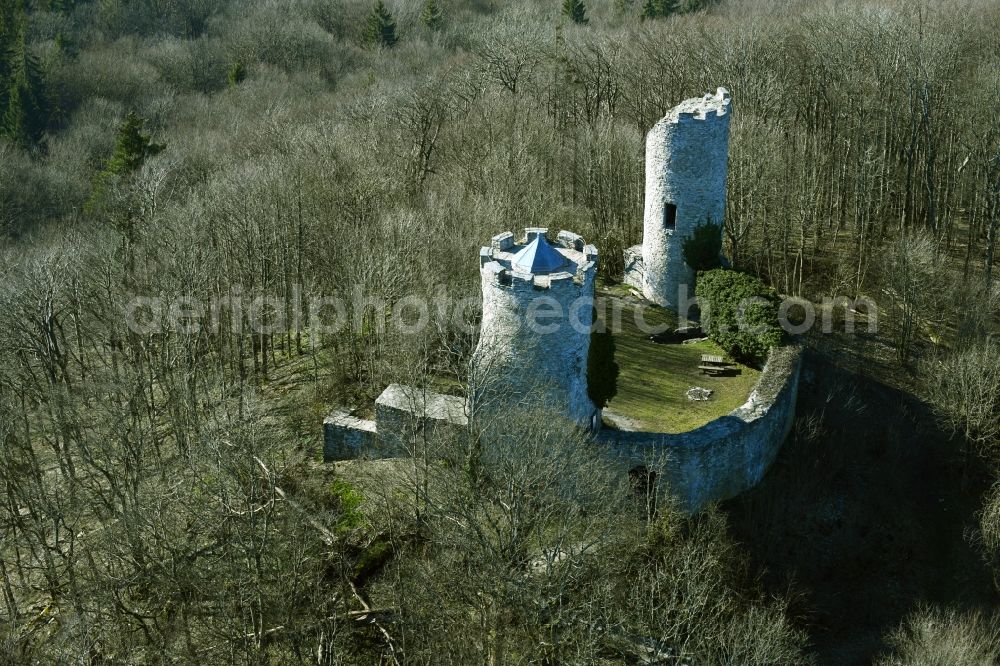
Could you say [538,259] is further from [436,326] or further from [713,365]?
[713,365]

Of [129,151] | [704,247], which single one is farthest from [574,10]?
[704,247]

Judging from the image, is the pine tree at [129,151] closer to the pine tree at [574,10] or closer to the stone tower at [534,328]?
the stone tower at [534,328]

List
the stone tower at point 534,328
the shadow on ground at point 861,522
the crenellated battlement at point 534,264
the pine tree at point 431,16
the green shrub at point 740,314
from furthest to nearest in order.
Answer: the pine tree at point 431,16 < the green shrub at point 740,314 < the shadow on ground at point 861,522 < the stone tower at point 534,328 < the crenellated battlement at point 534,264

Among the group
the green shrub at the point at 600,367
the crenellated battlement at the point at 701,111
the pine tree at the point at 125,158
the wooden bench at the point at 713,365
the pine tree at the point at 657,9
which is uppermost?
the pine tree at the point at 657,9

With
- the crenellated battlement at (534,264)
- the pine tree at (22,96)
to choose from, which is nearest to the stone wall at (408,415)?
the crenellated battlement at (534,264)

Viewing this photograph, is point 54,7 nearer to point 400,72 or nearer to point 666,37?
point 400,72

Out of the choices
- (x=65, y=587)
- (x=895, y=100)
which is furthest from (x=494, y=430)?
(x=895, y=100)
